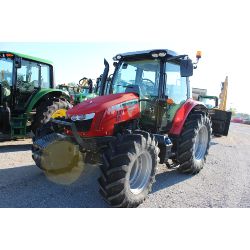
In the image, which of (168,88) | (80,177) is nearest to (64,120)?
(80,177)

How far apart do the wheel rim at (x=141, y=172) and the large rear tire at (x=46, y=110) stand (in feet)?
12.0

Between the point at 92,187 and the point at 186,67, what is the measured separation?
243 centimetres

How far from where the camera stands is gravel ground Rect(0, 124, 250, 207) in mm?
4012

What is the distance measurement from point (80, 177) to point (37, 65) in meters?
3.99

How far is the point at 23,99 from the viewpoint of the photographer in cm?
749

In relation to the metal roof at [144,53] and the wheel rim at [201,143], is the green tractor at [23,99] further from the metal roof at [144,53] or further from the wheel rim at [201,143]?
the wheel rim at [201,143]

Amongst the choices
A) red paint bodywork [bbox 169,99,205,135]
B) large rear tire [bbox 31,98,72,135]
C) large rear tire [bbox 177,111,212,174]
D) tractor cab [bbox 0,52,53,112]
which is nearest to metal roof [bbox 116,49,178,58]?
red paint bodywork [bbox 169,99,205,135]

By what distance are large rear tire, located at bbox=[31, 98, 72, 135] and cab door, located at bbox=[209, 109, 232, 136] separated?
573 centimetres

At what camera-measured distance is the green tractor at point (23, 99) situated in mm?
7004

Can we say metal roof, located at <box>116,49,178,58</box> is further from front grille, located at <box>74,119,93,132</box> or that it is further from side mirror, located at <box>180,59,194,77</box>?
front grille, located at <box>74,119,93,132</box>

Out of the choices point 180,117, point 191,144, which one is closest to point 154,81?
point 180,117

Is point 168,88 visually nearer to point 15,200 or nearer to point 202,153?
point 202,153

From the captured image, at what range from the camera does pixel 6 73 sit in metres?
7.30

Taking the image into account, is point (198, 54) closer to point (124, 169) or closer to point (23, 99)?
point (124, 169)
